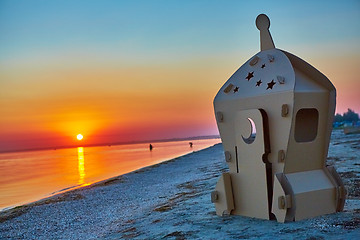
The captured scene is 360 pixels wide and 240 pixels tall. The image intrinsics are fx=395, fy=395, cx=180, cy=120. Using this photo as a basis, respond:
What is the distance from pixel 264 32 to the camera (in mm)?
6820

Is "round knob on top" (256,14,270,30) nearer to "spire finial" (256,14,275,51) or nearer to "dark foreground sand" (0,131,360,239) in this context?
"spire finial" (256,14,275,51)

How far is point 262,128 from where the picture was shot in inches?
242

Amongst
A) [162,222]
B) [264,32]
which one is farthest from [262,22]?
[162,222]

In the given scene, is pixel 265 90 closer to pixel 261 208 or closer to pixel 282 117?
pixel 282 117

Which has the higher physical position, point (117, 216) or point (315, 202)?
point (315, 202)

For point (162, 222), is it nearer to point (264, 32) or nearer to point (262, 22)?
point (264, 32)

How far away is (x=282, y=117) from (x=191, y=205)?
3.57 meters

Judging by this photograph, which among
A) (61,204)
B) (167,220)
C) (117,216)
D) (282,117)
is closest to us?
(282,117)

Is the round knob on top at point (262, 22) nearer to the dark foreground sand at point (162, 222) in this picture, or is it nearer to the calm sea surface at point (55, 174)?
the dark foreground sand at point (162, 222)

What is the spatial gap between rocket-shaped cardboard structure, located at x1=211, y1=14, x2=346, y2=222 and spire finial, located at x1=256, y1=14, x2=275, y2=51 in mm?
17

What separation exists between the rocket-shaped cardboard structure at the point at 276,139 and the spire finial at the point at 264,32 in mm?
17

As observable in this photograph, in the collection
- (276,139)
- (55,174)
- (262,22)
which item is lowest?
(55,174)

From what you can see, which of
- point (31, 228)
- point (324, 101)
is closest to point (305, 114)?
point (324, 101)

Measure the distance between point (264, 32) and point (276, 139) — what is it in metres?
1.94
